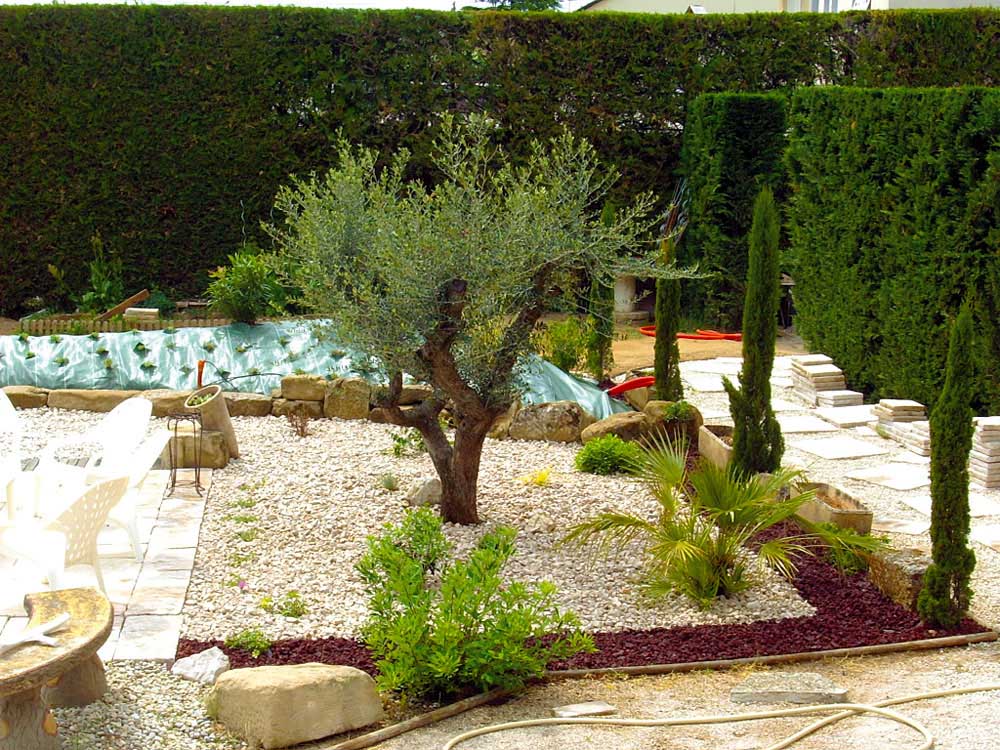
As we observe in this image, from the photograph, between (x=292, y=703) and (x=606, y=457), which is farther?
(x=606, y=457)

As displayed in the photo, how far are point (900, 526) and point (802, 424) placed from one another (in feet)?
8.72

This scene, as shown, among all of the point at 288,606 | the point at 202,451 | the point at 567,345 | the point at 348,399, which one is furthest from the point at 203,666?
the point at 567,345

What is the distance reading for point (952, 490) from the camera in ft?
19.6

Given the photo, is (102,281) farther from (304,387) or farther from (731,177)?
(731,177)

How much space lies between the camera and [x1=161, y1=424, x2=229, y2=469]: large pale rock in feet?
28.5

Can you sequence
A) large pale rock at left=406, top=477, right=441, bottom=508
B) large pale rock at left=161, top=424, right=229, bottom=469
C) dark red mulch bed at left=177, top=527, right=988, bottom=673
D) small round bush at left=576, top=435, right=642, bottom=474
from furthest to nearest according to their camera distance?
small round bush at left=576, top=435, right=642, bottom=474
large pale rock at left=161, top=424, right=229, bottom=469
large pale rock at left=406, top=477, right=441, bottom=508
dark red mulch bed at left=177, top=527, right=988, bottom=673

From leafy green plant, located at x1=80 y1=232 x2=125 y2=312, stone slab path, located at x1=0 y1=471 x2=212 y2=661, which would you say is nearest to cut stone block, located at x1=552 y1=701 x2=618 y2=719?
stone slab path, located at x1=0 y1=471 x2=212 y2=661

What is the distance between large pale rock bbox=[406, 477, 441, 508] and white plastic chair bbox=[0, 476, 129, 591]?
2134 millimetres

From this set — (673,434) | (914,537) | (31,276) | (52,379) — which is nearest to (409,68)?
(31,276)

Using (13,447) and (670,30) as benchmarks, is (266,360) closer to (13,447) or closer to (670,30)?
(13,447)

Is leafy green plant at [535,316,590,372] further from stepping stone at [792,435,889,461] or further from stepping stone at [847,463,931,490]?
stepping stone at [847,463,931,490]

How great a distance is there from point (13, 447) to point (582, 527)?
11.0 ft

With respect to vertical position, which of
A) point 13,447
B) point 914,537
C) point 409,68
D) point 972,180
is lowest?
point 914,537

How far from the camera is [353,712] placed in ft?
16.3
